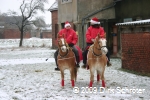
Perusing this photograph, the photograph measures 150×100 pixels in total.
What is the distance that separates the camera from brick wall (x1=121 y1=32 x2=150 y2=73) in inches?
473

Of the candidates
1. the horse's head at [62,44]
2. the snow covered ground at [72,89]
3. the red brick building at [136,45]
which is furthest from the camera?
the red brick building at [136,45]

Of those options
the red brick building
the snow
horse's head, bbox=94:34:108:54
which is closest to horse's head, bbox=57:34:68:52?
horse's head, bbox=94:34:108:54

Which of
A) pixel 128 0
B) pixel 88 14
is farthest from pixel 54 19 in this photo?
pixel 128 0

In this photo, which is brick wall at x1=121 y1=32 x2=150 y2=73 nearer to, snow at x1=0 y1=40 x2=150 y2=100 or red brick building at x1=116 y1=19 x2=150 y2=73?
red brick building at x1=116 y1=19 x2=150 y2=73

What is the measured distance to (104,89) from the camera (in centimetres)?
923

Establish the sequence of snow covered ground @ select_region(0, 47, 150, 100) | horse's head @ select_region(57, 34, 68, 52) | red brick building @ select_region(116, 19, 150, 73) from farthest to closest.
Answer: red brick building @ select_region(116, 19, 150, 73)
horse's head @ select_region(57, 34, 68, 52)
snow covered ground @ select_region(0, 47, 150, 100)

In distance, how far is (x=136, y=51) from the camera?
41.9 ft

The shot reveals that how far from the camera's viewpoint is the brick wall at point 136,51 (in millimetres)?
12010

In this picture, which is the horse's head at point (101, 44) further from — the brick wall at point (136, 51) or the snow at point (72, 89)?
the brick wall at point (136, 51)

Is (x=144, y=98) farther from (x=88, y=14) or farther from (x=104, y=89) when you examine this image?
(x=88, y=14)

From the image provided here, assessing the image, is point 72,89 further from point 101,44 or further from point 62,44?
point 101,44

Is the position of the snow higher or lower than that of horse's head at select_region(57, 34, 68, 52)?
lower

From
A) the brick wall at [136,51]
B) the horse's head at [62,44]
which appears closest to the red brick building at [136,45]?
the brick wall at [136,51]

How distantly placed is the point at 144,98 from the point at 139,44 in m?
4.95
